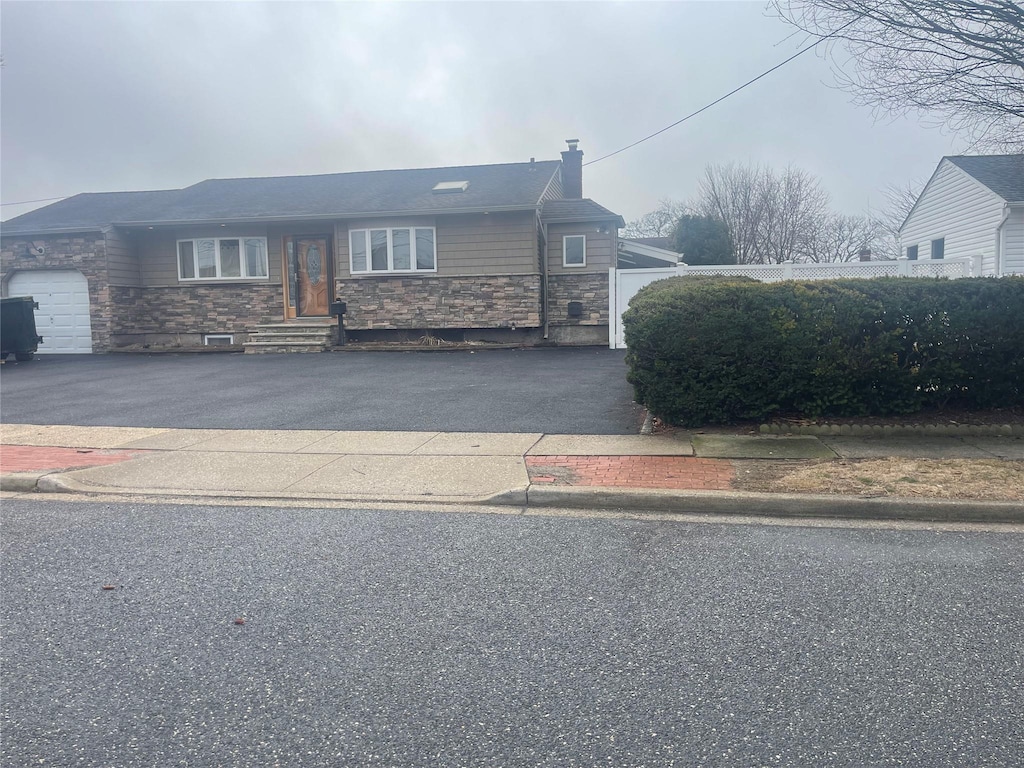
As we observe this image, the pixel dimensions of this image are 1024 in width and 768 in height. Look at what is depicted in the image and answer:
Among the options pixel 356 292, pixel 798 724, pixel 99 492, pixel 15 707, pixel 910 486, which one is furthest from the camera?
pixel 356 292

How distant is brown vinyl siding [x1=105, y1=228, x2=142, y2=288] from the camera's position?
21.4 meters

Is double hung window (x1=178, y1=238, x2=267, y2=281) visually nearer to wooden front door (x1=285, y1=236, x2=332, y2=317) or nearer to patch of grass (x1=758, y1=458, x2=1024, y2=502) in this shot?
wooden front door (x1=285, y1=236, x2=332, y2=317)

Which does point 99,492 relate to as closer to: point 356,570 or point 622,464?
point 356,570

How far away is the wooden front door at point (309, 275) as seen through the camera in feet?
70.8

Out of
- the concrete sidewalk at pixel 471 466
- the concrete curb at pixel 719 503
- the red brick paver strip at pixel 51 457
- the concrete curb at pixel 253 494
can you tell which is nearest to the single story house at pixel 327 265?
the concrete sidewalk at pixel 471 466

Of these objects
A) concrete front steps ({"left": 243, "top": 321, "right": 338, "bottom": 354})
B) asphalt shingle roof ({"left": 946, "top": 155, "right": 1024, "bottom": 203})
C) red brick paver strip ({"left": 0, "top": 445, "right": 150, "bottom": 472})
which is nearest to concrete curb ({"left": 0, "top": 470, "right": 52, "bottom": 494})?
red brick paver strip ({"left": 0, "top": 445, "right": 150, "bottom": 472})

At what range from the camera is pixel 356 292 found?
815 inches

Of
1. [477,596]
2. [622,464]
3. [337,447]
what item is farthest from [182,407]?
[477,596]

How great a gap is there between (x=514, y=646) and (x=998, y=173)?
22912 millimetres

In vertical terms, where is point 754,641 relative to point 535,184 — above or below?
below

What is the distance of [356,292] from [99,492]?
13887mm

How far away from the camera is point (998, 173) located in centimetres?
2119

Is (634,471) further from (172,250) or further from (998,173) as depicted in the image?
(998,173)

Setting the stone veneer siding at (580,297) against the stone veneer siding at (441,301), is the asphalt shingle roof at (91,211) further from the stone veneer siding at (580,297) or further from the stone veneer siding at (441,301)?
the stone veneer siding at (580,297)
